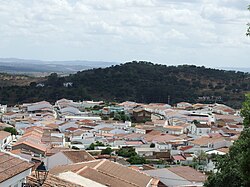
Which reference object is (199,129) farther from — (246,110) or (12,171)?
(12,171)

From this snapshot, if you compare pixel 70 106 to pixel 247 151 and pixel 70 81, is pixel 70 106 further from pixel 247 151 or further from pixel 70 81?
pixel 247 151

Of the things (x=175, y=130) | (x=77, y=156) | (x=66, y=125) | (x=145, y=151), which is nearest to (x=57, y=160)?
(x=77, y=156)

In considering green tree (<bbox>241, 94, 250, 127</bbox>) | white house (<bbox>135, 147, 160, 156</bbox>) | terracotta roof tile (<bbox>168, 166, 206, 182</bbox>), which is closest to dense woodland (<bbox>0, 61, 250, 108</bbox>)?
white house (<bbox>135, 147, 160, 156</bbox>)

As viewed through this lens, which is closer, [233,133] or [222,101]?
[233,133]

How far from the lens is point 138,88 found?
114 meters

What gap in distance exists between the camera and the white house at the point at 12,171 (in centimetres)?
703

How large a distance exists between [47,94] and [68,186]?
101138mm

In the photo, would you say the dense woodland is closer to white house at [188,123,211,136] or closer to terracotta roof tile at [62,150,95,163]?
white house at [188,123,211,136]

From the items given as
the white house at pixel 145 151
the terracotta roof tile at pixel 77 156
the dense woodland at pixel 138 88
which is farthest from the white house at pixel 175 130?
the dense woodland at pixel 138 88

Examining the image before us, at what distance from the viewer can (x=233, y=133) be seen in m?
60.9

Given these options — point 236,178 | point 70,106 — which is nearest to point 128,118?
point 70,106

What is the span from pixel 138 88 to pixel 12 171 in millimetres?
106521

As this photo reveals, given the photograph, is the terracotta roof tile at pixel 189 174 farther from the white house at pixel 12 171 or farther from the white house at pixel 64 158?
the white house at pixel 12 171

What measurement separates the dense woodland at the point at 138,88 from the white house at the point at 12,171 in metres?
96.5
